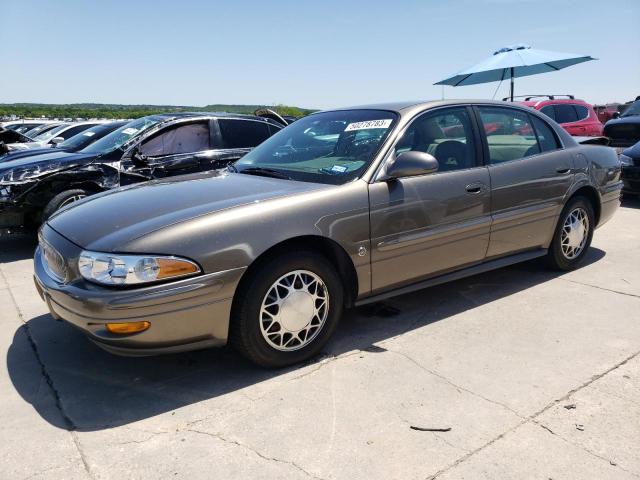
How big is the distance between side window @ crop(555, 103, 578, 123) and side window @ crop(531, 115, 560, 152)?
8.04 metres

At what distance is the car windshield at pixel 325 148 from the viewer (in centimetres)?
345

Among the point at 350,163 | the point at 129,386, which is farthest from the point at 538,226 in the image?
the point at 129,386

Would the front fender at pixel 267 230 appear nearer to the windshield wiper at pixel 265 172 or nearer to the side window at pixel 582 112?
the windshield wiper at pixel 265 172

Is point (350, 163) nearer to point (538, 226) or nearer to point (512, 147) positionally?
point (512, 147)

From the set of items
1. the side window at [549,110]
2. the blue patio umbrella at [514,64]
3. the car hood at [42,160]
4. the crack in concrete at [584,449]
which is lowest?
the crack in concrete at [584,449]

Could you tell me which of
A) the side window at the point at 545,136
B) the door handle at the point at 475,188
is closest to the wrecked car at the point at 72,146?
the door handle at the point at 475,188

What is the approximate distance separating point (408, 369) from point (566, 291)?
2.00m

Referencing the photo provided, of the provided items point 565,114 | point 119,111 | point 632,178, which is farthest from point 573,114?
point 119,111

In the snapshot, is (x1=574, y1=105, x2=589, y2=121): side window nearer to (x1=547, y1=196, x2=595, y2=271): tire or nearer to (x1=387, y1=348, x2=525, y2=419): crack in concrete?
(x1=547, y1=196, x2=595, y2=271): tire

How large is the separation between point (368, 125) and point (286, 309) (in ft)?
4.83

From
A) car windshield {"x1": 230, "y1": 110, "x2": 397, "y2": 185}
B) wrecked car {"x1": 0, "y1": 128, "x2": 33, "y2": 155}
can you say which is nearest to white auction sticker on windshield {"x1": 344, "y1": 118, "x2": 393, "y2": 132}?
car windshield {"x1": 230, "y1": 110, "x2": 397, "y2": 185}

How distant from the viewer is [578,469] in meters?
2.21

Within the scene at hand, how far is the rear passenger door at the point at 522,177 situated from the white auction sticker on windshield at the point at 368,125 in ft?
2.84

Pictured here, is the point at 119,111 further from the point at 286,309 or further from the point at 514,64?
the point at 286,309
